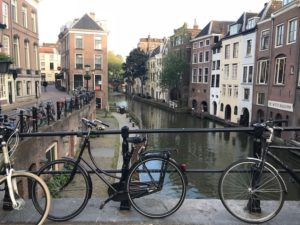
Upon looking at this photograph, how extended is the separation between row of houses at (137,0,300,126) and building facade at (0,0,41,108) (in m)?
19.2

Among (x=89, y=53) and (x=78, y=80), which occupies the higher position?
(x=89, y=53)

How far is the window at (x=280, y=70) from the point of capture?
75.8 feet

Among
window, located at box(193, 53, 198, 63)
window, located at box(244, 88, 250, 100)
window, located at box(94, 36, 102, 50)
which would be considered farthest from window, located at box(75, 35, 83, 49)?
window, located at box(244, 88, 250, 100)

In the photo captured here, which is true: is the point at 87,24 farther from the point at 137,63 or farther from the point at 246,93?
the point at 246,93

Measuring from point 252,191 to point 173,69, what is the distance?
42.3 metres

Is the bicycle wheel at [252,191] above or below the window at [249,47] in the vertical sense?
below

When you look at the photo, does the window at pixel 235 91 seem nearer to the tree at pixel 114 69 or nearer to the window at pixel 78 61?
the window at pixel 78 61

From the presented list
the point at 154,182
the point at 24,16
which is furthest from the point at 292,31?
the point at 24,16

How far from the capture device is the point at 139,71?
66.2 metres

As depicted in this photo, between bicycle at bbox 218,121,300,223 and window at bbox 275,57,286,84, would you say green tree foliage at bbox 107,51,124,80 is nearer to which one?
window at bbox 275,57,286,84

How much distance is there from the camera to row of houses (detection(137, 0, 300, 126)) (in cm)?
2211

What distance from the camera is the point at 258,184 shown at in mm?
3197

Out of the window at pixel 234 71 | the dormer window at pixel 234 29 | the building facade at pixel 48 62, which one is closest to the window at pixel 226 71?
the window at pixel 234 71

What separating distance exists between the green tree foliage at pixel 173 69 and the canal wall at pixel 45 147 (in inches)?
1127
